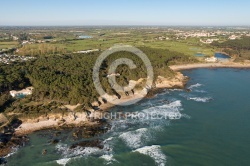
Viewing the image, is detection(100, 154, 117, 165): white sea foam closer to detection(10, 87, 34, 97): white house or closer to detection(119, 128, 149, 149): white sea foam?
detection(119, 128, 149, 149): white sea foam

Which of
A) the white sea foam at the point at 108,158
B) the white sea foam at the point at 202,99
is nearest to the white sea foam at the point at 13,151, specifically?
the white sea foam at the point at 108,158

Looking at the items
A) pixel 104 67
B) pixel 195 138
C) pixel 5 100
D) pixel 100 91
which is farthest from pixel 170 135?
pixel 104 67

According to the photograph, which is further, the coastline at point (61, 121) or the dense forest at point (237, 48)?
the dense forest at point (237, 48)

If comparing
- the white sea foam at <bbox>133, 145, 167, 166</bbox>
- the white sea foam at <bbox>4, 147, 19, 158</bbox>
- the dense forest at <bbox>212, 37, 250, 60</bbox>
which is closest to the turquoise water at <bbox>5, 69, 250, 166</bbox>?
the white sea foam at <bbox>133, 145, 167, 166</bbox>

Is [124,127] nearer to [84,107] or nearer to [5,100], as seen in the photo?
[84,107]

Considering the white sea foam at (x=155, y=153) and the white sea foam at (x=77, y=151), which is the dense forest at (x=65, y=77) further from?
the white sea foam at (x=155, y=153)

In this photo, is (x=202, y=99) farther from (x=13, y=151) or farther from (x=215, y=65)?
(x=215, y=65)

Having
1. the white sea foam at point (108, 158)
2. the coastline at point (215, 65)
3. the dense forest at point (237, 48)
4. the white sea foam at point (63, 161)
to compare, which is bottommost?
the white sea foam at point (63, 161)
